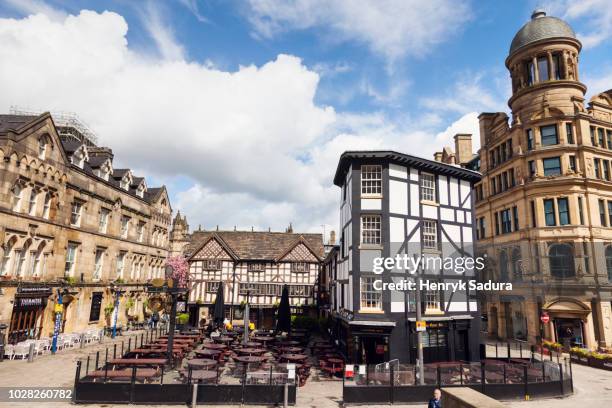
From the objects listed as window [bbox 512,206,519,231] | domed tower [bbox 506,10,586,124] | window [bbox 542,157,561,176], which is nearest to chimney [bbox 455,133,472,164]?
domed tower [bbox 506,10,586,124]

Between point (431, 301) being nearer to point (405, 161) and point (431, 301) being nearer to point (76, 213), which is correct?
point (405, 161)

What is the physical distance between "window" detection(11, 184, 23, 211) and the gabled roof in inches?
742

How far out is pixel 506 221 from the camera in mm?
34438

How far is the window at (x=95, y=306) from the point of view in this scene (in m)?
29.3

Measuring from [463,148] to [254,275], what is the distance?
27197 millimetres

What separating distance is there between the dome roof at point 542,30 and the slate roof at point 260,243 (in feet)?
90.9

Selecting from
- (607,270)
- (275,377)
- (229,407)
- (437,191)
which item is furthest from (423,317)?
(607,270)

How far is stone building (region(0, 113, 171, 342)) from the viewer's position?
70.4ft

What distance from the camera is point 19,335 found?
877 inches

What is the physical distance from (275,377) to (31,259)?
18268 mm

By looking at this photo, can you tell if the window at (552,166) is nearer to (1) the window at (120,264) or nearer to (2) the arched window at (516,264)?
(2) the arched window at (516,264)

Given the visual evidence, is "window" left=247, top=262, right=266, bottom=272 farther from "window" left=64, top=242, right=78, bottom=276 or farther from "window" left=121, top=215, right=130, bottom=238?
"window" left=64, top=242, right=78, bottom=276

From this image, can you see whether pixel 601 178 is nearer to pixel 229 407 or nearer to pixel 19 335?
pixel 229 407

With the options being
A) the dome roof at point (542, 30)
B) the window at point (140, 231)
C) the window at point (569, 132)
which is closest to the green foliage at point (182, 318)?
the window at point (140, 231)
